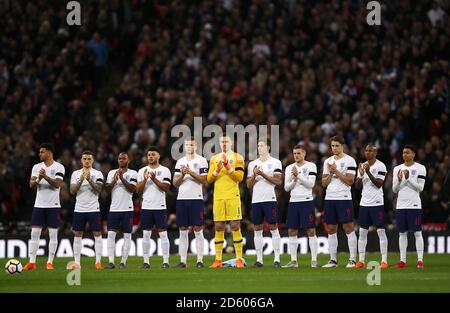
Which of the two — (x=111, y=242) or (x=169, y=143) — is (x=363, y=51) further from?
(x=111, y=242)

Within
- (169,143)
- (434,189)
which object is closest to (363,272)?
(434,189)

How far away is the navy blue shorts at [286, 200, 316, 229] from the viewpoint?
818 inches

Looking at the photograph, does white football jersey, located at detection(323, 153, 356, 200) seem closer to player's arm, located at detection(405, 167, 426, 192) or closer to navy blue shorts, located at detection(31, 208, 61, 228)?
player's arm, located at detection(405, 167, 426, 192)

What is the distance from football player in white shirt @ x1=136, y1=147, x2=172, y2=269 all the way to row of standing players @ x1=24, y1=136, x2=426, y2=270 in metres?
0.02

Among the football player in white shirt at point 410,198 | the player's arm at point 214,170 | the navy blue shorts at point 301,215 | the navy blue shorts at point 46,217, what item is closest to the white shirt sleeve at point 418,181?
the football player in white shirt at point 410,198

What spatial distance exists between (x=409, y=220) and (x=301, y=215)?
2.15 meters

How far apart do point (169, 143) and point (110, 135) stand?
2182mm

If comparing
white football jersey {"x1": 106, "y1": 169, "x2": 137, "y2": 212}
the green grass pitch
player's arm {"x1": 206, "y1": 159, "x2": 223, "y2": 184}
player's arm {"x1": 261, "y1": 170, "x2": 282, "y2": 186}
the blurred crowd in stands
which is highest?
the blurred crowd in stands

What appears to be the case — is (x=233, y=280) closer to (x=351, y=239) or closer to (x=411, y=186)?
(x=351, y=239)

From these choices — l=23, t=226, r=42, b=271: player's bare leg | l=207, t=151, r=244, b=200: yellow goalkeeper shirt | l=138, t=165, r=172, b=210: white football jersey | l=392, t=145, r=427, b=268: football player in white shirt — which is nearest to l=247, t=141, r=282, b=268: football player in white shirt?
l=207, t=151, r=244, b=200: yellow goalkeeper shirt

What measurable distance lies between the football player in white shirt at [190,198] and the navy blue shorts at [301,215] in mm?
1816

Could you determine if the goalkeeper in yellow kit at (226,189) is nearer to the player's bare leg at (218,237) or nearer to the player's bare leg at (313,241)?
the player's bare leg at (218,237)

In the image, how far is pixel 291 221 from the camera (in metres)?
20.9

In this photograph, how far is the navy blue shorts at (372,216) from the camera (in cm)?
2066
